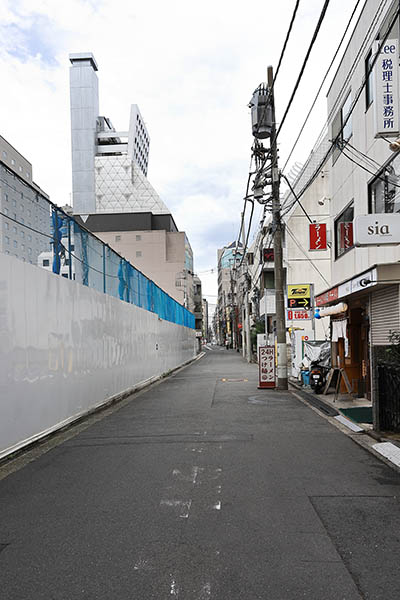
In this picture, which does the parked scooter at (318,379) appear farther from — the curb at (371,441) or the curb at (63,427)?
the curb at (63,427)

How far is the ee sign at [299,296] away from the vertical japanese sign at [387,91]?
1430 cm

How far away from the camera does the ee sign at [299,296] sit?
77.2 feet

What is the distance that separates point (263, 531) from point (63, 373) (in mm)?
6732

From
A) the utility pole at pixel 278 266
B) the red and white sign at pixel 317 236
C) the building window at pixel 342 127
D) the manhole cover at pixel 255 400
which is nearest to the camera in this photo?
the manhole cover at pixel 255 400

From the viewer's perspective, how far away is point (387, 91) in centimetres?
953

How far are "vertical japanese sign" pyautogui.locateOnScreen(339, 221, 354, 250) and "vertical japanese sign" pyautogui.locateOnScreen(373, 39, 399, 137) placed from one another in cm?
564

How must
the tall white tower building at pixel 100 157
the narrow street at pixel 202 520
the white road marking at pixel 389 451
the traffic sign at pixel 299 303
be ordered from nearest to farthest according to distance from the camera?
1. the narrow street at pixel 202 520
2. the white road marking at pixel 389 451
3. the traffic sign at pixel 299 303
4. the tall white tower building at pixel 100 157

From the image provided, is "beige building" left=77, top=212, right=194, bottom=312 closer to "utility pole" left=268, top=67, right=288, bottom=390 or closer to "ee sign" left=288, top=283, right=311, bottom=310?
"ee sign" left=288, top=283, right=311, bottom=310

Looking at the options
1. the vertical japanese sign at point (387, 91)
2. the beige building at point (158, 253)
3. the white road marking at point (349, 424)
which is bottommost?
the white road marking at point (349, 424)

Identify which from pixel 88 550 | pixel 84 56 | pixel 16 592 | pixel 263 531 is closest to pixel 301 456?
pixel 263 531

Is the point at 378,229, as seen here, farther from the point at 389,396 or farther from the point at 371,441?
the point at 371,441

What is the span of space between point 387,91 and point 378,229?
248 cm

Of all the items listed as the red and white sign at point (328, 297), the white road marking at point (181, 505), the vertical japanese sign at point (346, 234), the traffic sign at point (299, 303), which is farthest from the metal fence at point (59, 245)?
the traffic sign at point (299, 303)

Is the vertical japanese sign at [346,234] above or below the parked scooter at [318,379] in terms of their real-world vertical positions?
above
